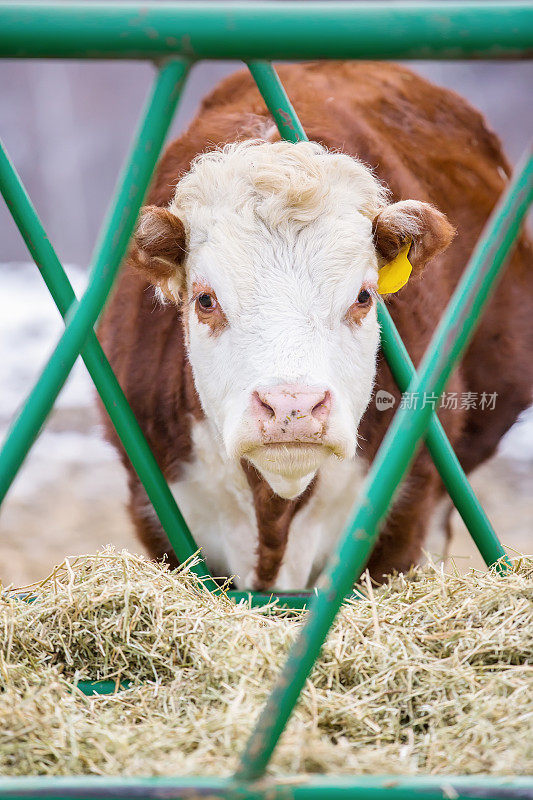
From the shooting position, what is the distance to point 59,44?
1131mm

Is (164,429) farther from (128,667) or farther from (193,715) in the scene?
(193,715)

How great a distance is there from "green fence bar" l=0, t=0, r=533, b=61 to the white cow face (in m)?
0.91

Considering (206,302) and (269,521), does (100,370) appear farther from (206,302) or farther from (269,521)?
(269,521)

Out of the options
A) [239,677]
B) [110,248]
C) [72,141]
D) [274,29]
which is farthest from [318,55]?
[72,141]

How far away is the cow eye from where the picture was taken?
7.56ft

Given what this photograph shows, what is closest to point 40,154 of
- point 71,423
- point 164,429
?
point 71,423

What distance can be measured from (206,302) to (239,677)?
106 cm

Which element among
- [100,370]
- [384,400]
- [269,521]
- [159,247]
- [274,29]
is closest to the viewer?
[274,29]

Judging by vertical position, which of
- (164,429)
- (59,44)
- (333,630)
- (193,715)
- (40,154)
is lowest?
(193,715)

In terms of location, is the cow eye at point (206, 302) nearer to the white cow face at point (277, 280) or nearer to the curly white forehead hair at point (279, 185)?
the white cow face at point (277, 280)

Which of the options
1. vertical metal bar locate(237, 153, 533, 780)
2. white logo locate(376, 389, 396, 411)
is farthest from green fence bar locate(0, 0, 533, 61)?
white logo locate(376, 389, 396, 411)

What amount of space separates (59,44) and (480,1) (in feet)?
1.77

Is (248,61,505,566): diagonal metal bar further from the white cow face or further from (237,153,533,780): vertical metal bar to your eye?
(237,153,533,780): vertical metal bar

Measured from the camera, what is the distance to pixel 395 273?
96.9 inches
